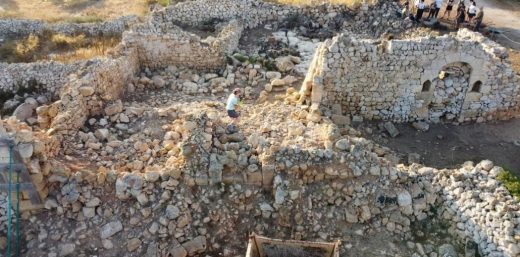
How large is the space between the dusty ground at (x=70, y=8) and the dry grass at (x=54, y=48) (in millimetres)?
2341

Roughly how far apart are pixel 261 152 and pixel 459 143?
5.27 meters

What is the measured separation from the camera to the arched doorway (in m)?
11.6

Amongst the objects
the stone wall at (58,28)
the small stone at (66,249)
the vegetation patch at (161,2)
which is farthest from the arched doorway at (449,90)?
the vegetation patch at (161,2)

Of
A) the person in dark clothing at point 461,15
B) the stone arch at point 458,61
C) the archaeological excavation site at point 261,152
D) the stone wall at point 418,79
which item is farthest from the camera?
the person in dark clothing at point 461,15

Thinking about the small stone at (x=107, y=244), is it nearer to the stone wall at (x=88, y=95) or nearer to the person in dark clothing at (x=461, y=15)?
the stone wall at (x=88, y=95)

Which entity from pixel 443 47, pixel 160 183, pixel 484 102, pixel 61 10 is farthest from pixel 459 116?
pixel 61 10

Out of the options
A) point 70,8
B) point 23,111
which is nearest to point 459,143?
point 23,111

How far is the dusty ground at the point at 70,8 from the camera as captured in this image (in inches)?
764

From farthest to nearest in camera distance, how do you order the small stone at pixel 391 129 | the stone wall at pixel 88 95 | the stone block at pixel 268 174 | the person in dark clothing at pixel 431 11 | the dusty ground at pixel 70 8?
the dusty ground at pixel 70 8 → the person in dark clothing at pixel 431 11 → the small stone at pixel 391 129 → the stone wall at pixel 88 95 → the stone block at pixel 268 174

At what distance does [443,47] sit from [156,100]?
24.1 feet

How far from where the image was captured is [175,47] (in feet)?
44.9

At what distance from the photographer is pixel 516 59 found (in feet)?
44.3

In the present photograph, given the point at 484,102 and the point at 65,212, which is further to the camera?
the point at 484,102

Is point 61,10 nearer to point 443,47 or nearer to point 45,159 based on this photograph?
point 45,159
